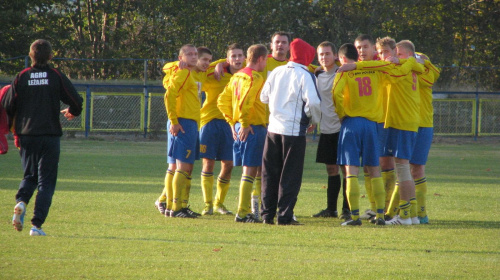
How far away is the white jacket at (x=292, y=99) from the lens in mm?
8258

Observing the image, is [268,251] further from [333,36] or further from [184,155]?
[333,36]

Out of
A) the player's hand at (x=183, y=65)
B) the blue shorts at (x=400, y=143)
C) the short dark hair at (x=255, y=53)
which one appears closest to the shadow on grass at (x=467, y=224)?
the blue shorts at (x=400, y=143)

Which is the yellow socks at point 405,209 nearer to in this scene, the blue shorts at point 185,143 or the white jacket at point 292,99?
the white jacket at point 292,99

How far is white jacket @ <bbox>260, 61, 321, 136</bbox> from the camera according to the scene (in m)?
8.26

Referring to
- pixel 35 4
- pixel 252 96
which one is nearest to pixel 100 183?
pixel 252 96

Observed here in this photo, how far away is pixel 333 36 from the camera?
3478 cm

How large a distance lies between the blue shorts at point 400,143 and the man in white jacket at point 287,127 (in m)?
1.08

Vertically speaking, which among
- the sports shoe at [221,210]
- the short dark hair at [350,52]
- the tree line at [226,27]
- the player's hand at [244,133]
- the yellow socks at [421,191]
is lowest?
the sports shoe at [221,210]

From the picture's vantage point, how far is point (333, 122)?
9.07m

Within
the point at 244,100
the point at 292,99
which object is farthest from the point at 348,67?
the point at 244,100

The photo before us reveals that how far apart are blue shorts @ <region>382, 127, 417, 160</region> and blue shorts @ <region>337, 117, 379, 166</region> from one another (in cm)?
38

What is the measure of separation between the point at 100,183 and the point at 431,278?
805 cm

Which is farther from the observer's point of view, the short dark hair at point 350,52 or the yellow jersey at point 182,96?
the yellow jersey at point 182,96

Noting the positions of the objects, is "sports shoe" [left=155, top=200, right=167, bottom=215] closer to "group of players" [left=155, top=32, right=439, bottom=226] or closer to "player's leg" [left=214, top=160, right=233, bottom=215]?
"group of players" [left=155, top=32, right=439, bottom=226]
